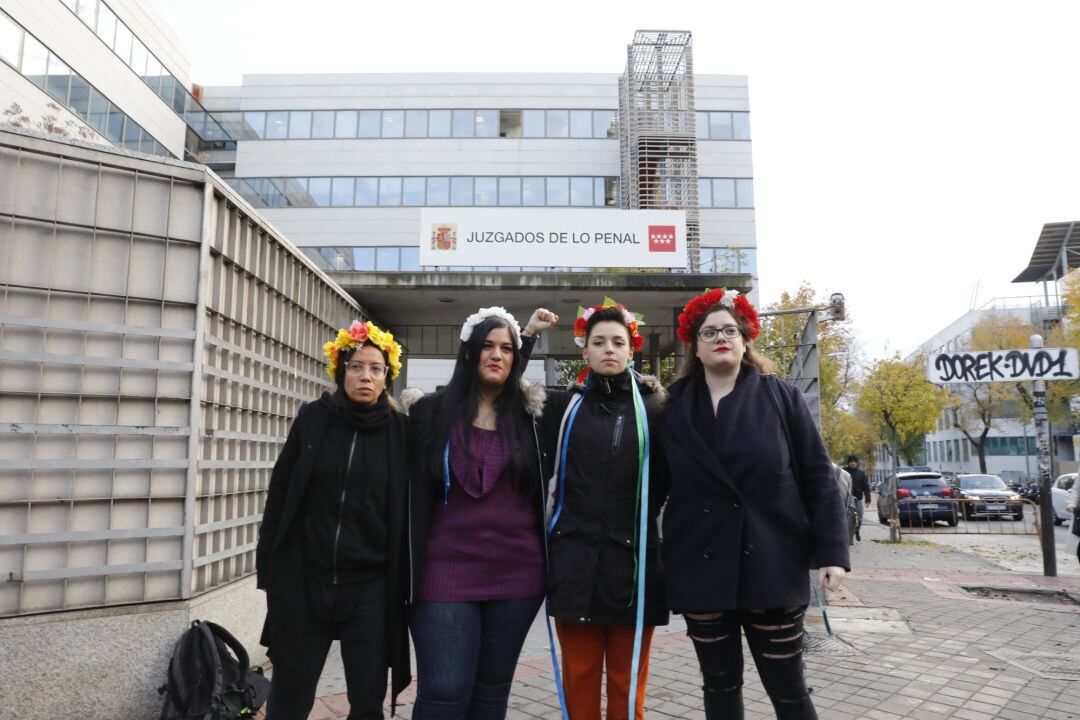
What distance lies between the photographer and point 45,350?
4172 mm

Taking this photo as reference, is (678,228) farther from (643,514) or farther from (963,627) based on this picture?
(643,514)

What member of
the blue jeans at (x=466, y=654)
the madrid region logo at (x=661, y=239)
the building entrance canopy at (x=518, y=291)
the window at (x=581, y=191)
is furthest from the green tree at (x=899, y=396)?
the blue jeans at (x=466, y=654)

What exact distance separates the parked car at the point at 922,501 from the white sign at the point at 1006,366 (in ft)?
25.6

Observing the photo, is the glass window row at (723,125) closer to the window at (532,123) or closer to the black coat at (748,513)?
the window at (532,123)

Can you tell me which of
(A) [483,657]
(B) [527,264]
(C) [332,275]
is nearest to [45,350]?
(A) [483,657]

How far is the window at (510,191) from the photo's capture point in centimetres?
3181

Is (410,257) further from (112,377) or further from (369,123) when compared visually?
(112,377)

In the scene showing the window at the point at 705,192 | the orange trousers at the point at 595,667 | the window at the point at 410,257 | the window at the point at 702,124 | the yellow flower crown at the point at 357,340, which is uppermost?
the window at the point at 702,124

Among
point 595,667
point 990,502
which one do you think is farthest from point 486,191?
point 595,667

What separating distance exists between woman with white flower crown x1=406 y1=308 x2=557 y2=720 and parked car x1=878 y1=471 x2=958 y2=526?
16.8 meters

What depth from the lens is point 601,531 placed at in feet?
9.19

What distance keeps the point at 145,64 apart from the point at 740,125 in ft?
80.1

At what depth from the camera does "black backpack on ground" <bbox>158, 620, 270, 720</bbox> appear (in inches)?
156

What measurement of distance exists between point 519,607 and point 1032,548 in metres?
14.7
